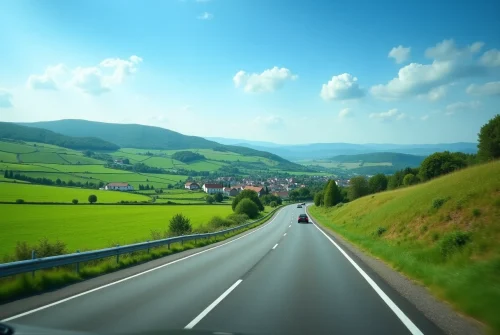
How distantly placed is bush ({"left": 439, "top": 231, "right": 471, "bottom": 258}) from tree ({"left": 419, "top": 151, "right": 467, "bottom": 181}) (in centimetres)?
4738

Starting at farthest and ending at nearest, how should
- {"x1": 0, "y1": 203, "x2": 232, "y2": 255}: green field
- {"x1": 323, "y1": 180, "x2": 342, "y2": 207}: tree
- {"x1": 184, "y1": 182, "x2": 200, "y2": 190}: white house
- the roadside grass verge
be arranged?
{"x1": 184, "y1": 182, "x2": 200, "y2": 190}: white house, {"x1": 323, "y1": 180, "x2": 342, "y2": 207}: tree, {"x1": 0, "y1": 203, "x2": 232, "y2": 255}: green field, the roadside grass verge

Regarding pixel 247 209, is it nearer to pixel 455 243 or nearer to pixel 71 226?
pixel 71 226

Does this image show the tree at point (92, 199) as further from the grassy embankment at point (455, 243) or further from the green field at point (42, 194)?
the grassy embankment at point (455, 243)

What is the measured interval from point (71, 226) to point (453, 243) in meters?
41.6

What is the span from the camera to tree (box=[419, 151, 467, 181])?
53.6 metres

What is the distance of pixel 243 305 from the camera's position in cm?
694

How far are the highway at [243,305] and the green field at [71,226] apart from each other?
1746 cm

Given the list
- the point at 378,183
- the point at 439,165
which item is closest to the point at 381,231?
the point at 439,165

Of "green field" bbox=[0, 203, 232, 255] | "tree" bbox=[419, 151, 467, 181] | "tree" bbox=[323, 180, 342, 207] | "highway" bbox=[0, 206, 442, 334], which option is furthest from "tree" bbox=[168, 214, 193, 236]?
"tree" bbox=[323, 180, 342, 207]

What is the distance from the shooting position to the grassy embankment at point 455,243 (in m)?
6.79

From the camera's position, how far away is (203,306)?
686 centimetres

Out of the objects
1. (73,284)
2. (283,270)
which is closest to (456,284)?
(283,270)

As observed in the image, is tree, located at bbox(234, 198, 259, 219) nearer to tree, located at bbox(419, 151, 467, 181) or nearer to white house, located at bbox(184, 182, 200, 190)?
tree, located at bbox(419, 151, 467, 181)

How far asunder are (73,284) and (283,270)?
6087mm
